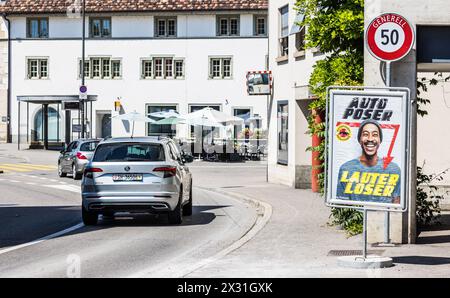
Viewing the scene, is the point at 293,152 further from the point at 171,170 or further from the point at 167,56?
the point at 167,56

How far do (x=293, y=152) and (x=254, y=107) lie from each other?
3935 centimetres

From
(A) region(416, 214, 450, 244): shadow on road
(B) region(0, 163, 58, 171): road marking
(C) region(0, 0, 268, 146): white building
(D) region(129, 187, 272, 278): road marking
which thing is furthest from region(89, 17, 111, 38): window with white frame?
(A) region(416, 214, 450, 244): shadow on road

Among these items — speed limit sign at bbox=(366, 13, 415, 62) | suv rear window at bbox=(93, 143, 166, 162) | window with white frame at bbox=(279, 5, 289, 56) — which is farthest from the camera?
window with white frame at bbox=(279, 5, 289, 56)

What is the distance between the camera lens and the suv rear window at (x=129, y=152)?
19.7 meters

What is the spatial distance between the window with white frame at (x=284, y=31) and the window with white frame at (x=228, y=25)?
121ft

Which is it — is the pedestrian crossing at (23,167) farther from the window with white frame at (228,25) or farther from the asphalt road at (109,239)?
the window with white frame at (228,25)

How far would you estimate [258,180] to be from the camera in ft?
116

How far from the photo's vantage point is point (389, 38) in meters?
14.6

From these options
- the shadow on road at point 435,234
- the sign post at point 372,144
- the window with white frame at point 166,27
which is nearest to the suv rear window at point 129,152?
the shadow on road at point 435,234

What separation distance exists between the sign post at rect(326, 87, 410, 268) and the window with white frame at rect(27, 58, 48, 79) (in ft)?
→ 197

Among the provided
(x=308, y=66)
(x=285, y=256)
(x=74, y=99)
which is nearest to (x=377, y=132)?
(x=285, y=256)

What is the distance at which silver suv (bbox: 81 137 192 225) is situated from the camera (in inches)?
758

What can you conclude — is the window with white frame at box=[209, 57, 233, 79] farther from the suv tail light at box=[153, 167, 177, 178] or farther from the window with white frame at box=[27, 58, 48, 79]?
the suv tail light at box=[153, 167, 177, 178]

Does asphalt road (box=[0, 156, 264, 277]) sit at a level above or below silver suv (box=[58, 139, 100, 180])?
below
